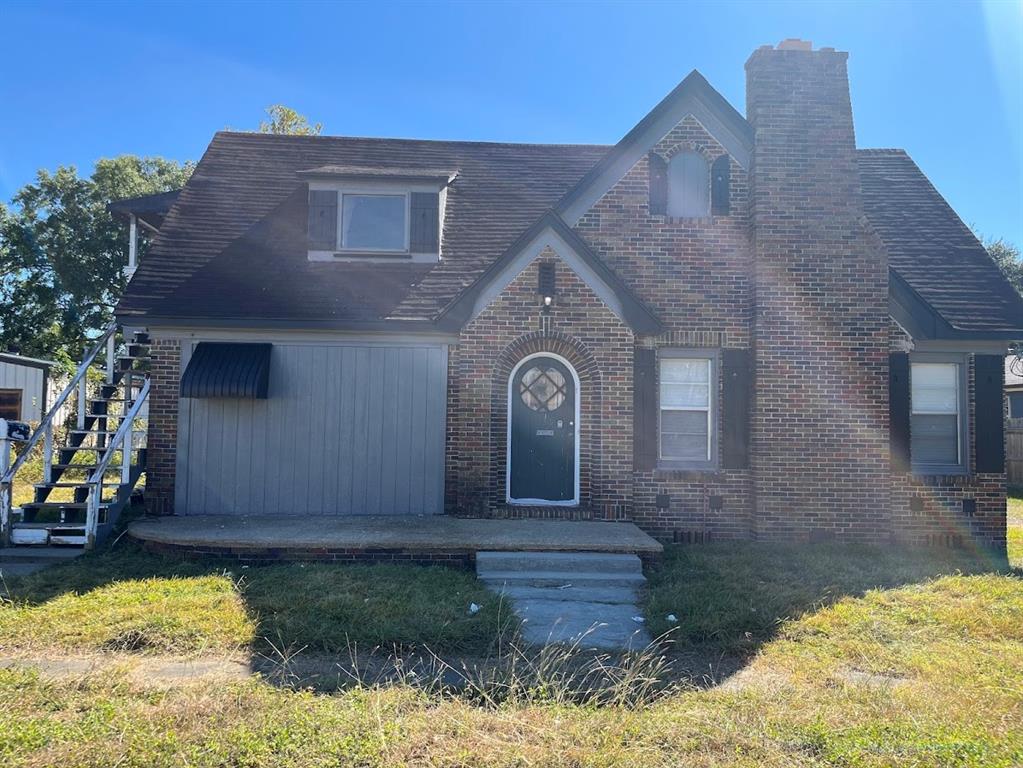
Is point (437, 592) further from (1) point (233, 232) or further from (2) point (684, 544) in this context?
(1) point (233, 232)

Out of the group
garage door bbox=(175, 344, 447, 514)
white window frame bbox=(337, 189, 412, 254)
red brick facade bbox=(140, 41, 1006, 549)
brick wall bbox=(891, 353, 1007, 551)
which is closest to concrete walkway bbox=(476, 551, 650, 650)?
red brick facade bbox=(140, 41, 1006, 549)

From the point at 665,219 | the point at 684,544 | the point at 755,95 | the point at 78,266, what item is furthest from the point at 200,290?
the point at 78,266

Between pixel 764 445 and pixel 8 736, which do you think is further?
pixel 764 445

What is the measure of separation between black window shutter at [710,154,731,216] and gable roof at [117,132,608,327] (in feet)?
9.46

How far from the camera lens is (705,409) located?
9.75 m

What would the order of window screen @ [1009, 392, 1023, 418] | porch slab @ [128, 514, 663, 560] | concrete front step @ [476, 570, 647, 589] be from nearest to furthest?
concrete front step @ [476, 570, 647, 589], porch slab @ [128, 514, 663, 560], window screen @ [1009, 392, 1023, 418]

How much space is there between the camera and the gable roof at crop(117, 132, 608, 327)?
9.63 metres

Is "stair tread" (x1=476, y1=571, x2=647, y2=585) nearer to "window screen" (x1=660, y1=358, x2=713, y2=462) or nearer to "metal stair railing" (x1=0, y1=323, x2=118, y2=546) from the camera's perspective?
"window screen" (x1=660, y1=358, x2=713, y2=462)

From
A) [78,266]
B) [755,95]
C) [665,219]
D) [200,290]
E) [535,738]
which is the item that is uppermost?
[78,266]

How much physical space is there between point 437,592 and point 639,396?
14.1 ft

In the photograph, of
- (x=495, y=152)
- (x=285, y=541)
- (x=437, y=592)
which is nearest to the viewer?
(x=437, y=592)

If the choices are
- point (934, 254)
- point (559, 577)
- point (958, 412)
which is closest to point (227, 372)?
point (559, 577)

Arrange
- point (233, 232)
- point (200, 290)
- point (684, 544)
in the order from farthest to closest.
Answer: point (233, 232), point (200, 290), point (684, 544)

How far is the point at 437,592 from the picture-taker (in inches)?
254
